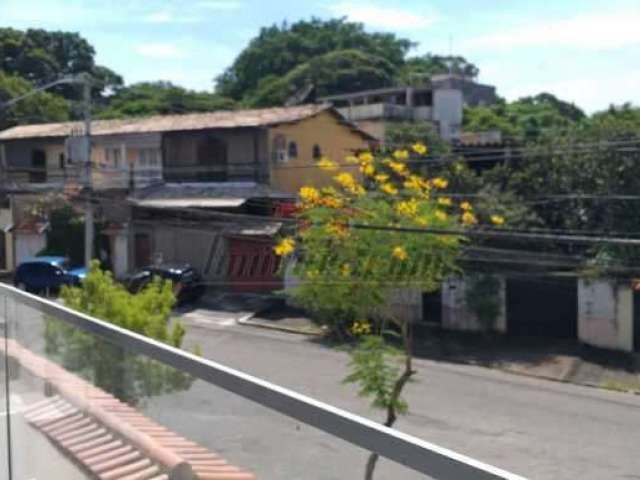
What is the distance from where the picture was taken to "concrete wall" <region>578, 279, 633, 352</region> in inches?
989

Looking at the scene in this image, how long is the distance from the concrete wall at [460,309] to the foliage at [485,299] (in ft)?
0.44

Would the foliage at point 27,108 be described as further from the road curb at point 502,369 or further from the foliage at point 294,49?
the road curb at point 502,369

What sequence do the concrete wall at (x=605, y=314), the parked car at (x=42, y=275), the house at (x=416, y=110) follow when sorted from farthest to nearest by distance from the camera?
the house at (x=416, y=110) < the parked car at (x=42, y=275) < the concrete wall at (x=605, y=314)

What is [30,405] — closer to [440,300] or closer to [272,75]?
[440,300]

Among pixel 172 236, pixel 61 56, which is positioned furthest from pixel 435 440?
pixel 61 56

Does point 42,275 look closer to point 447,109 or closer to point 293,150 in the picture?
point 293,150

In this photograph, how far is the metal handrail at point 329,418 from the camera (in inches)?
65.7

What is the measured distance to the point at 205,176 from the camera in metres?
38.7

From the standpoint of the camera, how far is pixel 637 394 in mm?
21312

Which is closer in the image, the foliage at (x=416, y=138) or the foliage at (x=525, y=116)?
the foliage at (x=416, y=138)

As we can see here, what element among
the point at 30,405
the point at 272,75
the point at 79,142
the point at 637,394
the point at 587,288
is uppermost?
the point at 272,75

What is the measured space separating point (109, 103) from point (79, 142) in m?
43.8

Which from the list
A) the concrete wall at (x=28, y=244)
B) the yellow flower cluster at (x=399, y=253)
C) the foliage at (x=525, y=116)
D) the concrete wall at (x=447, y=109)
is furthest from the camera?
the foliage at (x=525, y=116)

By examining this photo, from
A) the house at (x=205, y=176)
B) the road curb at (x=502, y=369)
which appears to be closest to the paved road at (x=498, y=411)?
the road curb at (x=502, y=369)
